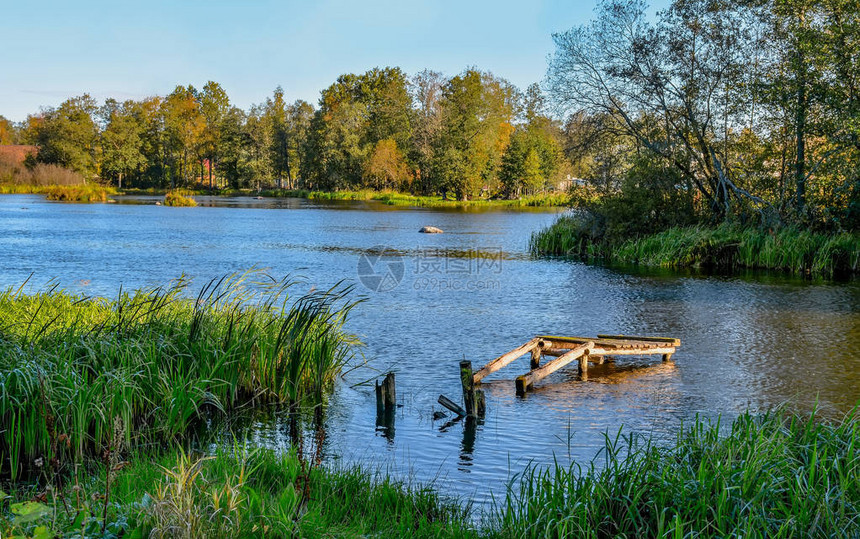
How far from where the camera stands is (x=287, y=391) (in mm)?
9078

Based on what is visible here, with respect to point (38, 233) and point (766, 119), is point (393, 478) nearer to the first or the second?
point (766, 119)

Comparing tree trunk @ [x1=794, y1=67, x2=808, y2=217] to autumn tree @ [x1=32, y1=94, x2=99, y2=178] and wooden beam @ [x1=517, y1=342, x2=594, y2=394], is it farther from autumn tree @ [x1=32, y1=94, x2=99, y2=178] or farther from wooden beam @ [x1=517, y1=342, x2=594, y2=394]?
autumn tree @ [x1=32, y1=94, x2=99, y2=178]

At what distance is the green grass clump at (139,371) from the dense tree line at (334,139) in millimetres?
63838

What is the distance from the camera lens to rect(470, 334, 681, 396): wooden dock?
33.9 ft

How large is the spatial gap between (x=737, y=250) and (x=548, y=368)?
18.7 meters

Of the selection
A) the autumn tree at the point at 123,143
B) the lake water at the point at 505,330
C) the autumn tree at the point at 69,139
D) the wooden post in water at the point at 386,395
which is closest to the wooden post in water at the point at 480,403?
the lake water at the point at 505,330

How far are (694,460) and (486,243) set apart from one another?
3161 cm

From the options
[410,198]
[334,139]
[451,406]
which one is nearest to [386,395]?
[451,406]

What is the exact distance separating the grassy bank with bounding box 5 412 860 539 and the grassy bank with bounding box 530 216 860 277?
2132cm

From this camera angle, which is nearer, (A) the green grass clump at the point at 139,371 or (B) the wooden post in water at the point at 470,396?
(A) the green grass clump at the point at 139,371

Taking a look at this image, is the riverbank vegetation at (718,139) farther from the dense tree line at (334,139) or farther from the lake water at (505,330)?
the dense tree line at (334,139)

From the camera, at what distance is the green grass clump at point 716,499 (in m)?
4.46

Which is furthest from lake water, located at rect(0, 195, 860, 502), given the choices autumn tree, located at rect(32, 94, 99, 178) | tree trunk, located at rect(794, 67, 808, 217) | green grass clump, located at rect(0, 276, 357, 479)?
autumn tree, located at rect(32, 94, 99, 178)

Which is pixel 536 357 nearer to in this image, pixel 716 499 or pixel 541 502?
pixel 541 502
